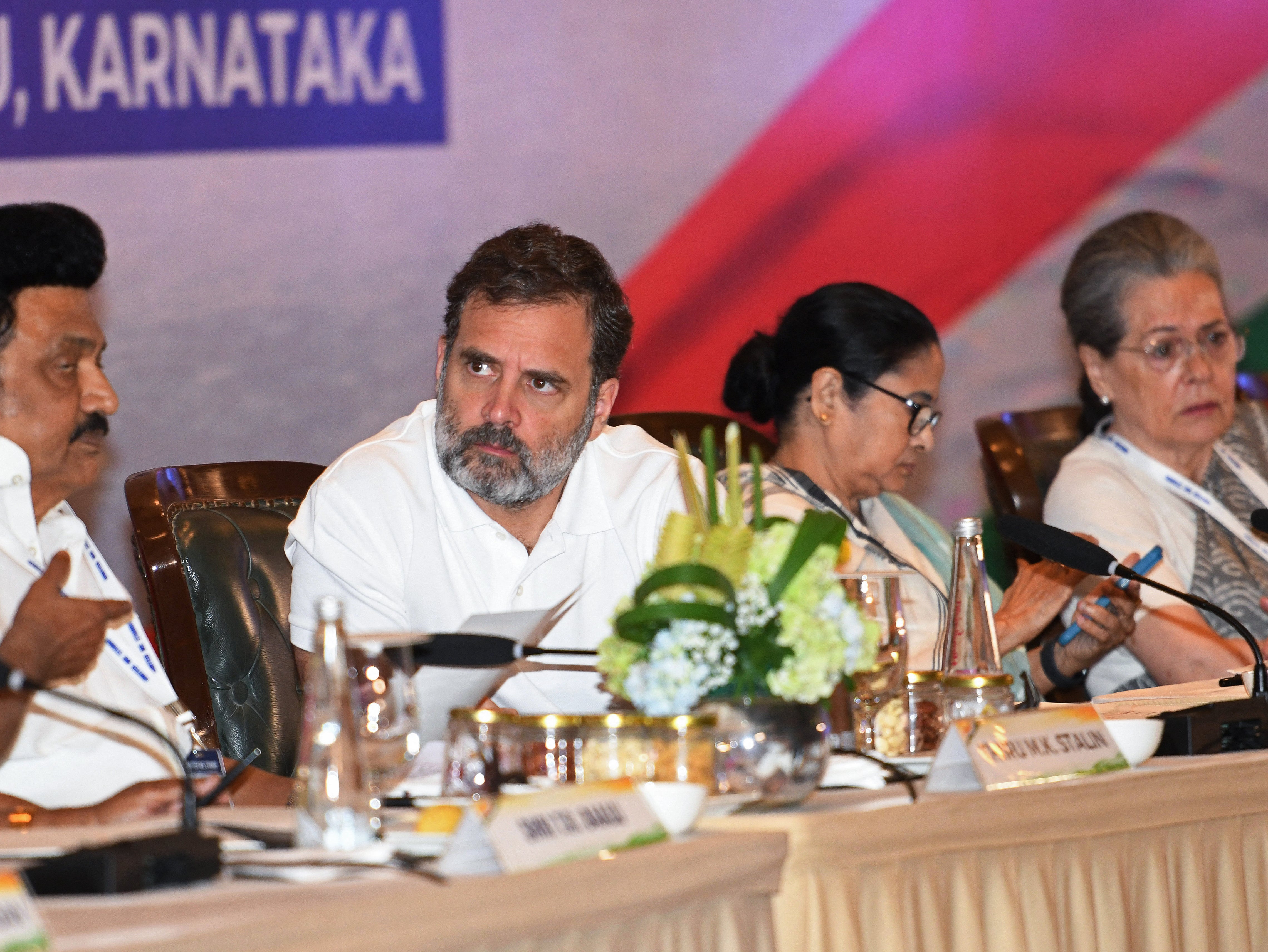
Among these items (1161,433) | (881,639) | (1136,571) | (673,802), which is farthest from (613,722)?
(1161,433)

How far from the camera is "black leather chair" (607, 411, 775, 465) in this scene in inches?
119

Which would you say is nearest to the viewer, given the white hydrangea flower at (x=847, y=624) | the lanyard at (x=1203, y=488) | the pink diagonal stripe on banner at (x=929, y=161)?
the white hydrangea flower at (x=847, y=624)

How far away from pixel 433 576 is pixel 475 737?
893 mm

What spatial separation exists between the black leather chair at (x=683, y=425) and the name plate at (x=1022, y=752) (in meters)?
1.61

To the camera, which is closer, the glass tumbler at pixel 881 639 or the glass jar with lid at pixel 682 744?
the glass jar with lid at pixel 682 744

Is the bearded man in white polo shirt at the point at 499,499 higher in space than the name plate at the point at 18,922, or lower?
higher

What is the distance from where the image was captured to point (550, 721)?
1204 millimetres

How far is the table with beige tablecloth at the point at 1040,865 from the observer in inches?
45.9

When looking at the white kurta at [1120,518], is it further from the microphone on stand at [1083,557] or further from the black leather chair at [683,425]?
the microphone on stand at [1083,557]

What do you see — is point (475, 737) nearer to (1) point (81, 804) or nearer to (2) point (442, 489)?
(1) point (81, 804)

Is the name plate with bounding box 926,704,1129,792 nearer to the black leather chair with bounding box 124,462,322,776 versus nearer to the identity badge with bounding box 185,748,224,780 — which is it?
the identity badge with bounding box 185,748,224,780

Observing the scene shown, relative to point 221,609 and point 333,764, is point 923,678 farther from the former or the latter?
point 221,609

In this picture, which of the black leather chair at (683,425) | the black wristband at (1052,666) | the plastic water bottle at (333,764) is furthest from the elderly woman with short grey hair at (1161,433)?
the plastic water bottle at (333,764)

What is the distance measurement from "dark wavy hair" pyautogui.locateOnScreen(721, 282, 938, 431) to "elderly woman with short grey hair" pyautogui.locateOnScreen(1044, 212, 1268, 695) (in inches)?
20.5
